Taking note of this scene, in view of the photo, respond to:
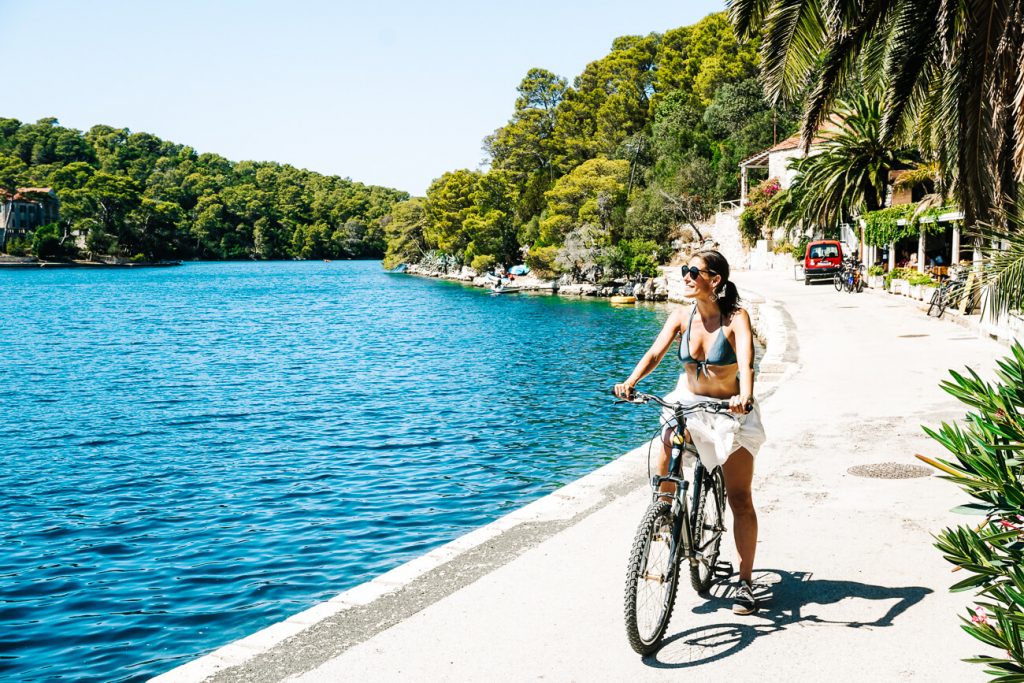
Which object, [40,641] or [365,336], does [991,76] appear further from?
[365,336]

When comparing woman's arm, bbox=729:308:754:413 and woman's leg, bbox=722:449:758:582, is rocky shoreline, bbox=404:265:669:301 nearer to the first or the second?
woman's leg, bbox=722:449:758:582

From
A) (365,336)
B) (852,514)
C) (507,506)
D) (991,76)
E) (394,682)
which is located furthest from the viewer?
(365,336)

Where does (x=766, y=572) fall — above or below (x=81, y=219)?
below

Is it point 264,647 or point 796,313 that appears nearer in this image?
point 264,647

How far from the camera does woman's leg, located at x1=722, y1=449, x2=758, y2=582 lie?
512cm

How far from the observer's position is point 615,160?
78250mm

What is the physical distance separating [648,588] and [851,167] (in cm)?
4035

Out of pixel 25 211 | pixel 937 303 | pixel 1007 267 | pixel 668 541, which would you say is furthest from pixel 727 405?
pixel 25 211

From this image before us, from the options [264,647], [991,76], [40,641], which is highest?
[991,76]

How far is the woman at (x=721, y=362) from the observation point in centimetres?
505

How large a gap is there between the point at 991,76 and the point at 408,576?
812 centimetres

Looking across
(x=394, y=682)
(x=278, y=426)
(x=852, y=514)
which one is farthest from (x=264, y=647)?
(x=278, y=426)

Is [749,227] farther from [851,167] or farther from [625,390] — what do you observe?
[625,390]

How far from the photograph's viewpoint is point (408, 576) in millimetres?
6180
